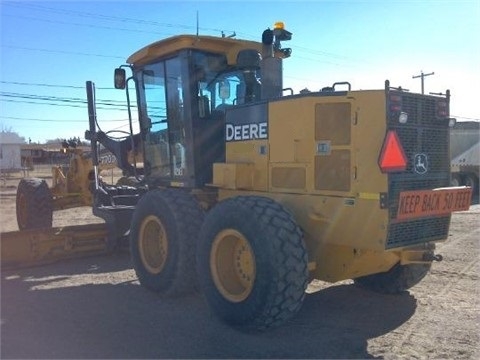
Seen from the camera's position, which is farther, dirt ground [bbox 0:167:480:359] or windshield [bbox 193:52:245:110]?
windshield [bbox 193:52:245:110]

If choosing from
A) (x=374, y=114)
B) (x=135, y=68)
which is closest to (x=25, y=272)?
(x=135, y=68)

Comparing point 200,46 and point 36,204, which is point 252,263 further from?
point 36,204

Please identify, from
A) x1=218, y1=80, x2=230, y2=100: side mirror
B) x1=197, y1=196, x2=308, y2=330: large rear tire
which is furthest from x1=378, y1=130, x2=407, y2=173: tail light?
x1=218, y1=80, x2=230, y2=100: side mirror

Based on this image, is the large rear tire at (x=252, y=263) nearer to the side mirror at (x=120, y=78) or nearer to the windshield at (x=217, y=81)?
the windshield at (x=217, y=81)

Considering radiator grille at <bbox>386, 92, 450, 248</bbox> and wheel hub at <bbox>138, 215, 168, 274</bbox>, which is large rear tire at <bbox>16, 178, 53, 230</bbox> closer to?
wheel hub at <bbox>138, 215, 168, 274</bbox>

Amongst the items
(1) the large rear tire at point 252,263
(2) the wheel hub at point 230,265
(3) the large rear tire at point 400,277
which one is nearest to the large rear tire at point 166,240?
(1) the large rear tire at point 252,263

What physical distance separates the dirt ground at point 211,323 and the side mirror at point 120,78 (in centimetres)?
270

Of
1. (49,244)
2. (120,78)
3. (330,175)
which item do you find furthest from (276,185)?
(49,244)

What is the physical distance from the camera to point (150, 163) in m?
7.28

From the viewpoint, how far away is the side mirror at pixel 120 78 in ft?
23.7

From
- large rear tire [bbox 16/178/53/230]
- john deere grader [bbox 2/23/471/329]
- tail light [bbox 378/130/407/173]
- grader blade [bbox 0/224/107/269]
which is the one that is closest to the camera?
tail light [bbox 378/130/407/173]

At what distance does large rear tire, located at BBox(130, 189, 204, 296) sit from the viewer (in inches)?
228

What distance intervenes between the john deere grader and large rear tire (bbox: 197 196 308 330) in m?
0.01

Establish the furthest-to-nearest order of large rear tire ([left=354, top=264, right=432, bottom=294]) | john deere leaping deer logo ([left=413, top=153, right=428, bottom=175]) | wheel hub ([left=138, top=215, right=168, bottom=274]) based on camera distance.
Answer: wheel hub ([left=138, top=215, right=168, bottom=274])
large rear tire ([left=354, top=264, right=432, bottom=294])
john deere leaping deer logo ([left=413, top=153, right=428, bottom=175])
